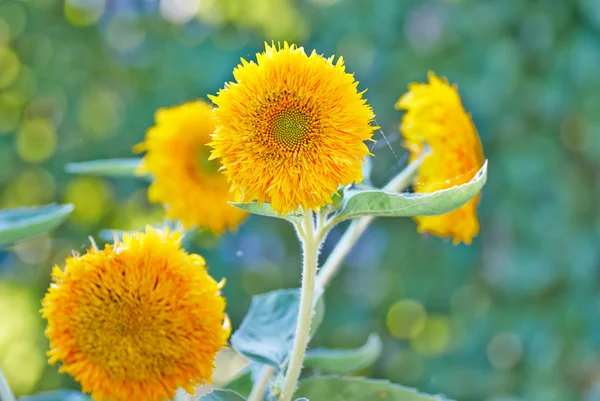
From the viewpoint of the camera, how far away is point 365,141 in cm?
31

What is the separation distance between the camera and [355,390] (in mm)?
374

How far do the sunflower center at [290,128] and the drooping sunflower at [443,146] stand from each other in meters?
0.11

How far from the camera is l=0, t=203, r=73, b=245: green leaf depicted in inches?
15.0

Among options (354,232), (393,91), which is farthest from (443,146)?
(393,91)

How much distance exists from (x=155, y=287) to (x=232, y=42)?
1017 mm

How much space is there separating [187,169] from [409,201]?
0.75 feet

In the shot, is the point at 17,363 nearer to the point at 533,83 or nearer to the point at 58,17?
the point at 58,17

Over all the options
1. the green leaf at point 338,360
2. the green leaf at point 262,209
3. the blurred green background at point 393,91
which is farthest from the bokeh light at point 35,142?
the green leaf at point 262,209

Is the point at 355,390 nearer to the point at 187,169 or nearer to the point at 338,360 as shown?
the point at 338,360

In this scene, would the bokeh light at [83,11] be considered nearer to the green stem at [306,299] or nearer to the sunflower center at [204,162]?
the sunflower center at [204,162]

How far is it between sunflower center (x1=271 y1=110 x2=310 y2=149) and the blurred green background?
0.94 meters

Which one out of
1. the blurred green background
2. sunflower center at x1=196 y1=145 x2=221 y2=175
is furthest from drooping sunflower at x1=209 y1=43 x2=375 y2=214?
the blurred green background

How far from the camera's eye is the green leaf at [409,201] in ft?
0.99

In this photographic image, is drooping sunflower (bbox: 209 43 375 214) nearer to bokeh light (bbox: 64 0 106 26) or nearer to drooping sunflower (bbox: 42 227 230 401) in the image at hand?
drooping sunflower (bbox: 42 227 230 401)
